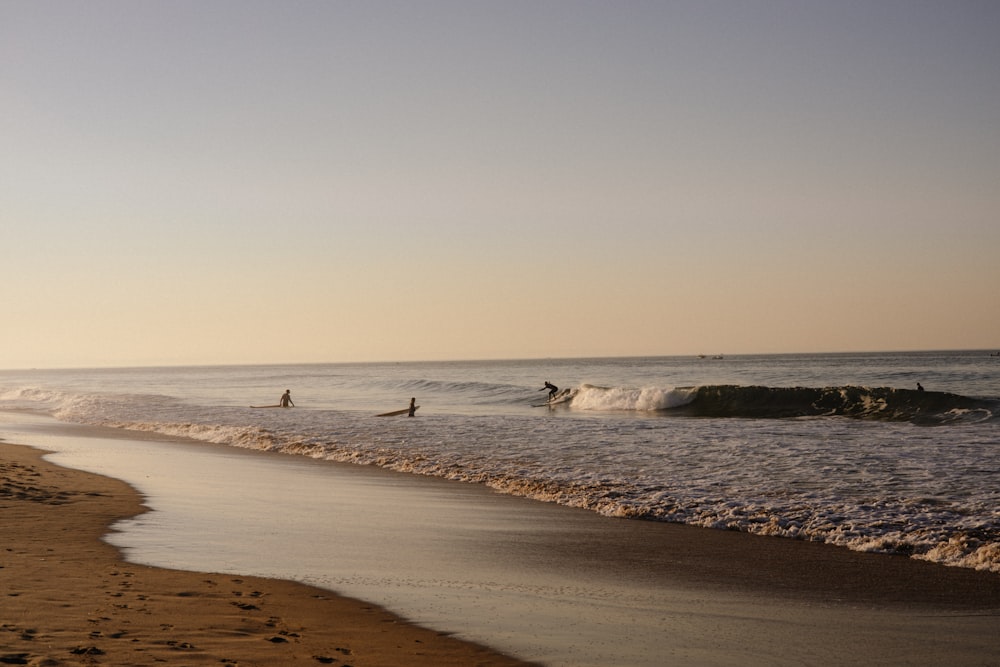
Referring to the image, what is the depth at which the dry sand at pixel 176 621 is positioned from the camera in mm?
5543

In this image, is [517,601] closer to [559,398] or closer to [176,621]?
[176,621]

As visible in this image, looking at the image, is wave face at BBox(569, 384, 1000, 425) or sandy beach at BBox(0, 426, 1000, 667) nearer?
sandy beach at BBox(0, 426, 1000, 667)

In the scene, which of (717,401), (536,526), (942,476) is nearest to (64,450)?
(536,526)

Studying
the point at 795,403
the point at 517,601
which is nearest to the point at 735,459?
the point at 517,601

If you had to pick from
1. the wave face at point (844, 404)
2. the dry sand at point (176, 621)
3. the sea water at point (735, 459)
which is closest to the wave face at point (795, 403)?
the wave face at point (844, 404)

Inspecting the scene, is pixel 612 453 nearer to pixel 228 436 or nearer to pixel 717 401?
pixel 228 436

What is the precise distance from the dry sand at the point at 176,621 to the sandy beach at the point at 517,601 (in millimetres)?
23

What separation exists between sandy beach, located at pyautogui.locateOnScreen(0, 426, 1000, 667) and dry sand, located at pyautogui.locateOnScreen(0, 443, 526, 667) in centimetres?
2

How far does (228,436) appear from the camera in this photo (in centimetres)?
2669

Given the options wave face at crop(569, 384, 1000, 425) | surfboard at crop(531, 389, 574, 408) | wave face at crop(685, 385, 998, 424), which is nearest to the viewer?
wave face at crop(685, 385, 998, 424)

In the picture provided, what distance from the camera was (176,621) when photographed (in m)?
6.34

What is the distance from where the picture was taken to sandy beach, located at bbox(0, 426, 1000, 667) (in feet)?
19.2

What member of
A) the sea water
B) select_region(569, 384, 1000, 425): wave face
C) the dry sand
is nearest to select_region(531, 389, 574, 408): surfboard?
select_region(569, 384, 1000, 425): wave face

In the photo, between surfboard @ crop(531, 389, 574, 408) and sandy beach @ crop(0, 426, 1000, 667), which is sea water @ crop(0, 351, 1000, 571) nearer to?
sandy beach @ crop(0, 426, 1000, 667)
